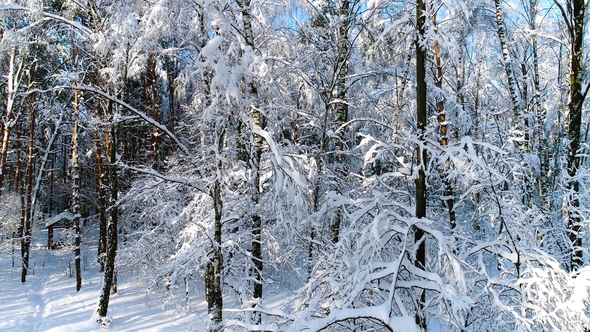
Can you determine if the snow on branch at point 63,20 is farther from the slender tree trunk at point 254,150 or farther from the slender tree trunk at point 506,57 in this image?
the slender tree trunk at point 506,57

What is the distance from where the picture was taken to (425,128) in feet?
10.9

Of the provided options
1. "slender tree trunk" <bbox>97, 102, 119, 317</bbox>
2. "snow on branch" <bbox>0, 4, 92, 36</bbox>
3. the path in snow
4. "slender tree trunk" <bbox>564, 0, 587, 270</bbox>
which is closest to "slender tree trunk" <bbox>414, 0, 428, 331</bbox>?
"slender tree trunk" <bbox>564, 0, 587, 270</bbox>

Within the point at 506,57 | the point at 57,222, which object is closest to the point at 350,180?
the point at 506,57

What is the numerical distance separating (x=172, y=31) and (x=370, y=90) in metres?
6.21

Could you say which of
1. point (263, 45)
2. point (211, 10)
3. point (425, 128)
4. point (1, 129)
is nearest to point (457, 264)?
point (425, 128)

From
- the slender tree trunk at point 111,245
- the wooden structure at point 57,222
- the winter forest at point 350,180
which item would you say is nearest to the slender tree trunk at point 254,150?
the winter forest at point 350,180

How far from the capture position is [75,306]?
37.6 feet

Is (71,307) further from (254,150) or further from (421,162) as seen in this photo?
(421,162)

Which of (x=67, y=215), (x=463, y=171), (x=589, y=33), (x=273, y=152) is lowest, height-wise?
(x=67, y=215)

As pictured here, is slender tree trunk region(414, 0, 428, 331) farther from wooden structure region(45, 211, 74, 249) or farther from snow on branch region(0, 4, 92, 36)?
wooden structure region(45, 211, 74, 249)

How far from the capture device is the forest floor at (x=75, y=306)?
9.92m

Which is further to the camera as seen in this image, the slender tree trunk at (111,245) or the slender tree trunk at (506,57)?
the slender tree trunk at (111,245)

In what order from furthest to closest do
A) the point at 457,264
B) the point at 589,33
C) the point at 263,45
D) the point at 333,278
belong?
the point at 589,33, the point at 263,45, the point at 333,278, the point at 457,264

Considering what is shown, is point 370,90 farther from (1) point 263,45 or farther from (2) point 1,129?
(2) point 1,129
